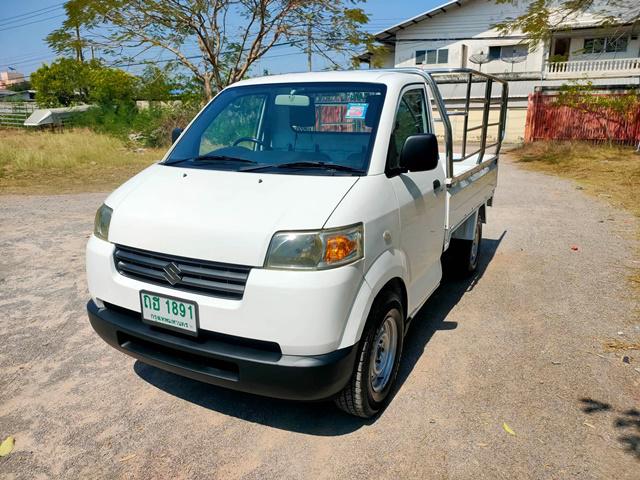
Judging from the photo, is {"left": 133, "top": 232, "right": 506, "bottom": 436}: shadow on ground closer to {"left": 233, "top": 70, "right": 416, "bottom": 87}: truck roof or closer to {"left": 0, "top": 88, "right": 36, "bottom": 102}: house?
{"left": 233, "top": 70, "right": 416, "bottom": 87}: truck roof

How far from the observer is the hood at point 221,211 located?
233 cm

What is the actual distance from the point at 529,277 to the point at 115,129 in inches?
786

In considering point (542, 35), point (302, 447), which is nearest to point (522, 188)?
point (542, 35)

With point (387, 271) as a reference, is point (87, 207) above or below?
below

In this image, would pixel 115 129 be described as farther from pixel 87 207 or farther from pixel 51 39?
pixel 87 207

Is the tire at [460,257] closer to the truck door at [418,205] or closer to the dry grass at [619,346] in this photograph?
the truck door at [418,205]

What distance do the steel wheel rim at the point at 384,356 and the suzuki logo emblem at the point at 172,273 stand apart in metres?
1.15

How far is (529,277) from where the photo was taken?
17.5 feet

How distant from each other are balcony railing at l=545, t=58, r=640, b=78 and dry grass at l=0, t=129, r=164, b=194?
2204 centimetres

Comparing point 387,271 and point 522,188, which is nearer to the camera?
point 387,271

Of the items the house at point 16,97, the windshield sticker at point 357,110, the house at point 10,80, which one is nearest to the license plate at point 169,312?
the windshield sticker at point 357,110

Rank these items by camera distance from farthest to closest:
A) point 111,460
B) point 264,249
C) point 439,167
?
point 439,167 < point 111,460 < point 264,249

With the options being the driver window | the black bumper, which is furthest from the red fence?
the black bumper

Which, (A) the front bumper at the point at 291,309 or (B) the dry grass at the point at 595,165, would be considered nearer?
(A) the front bumper at the point at 291,309
